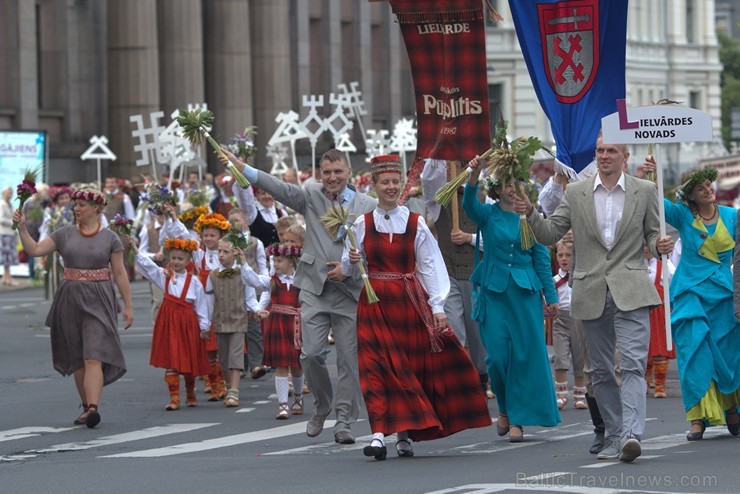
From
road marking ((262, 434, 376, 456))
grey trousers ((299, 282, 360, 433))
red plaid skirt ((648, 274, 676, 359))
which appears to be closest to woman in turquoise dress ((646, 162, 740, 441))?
road marking ((262, 434, 376, 456))

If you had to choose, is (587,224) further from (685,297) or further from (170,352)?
(170,352)

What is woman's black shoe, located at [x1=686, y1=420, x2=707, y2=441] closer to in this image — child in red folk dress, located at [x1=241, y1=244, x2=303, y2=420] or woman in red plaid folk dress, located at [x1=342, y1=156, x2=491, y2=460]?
woman in red plaid folk dress, located at [x1=342, y1=156, x2=491, y2=460]

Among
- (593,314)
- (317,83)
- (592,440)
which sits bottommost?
(592,440)

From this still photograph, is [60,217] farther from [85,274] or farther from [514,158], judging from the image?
[514,158]

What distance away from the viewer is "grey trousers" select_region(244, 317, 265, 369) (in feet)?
59.6

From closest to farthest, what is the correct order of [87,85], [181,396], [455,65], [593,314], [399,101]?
[593,314], [455,65], [181,396], [87,85], [399,101]

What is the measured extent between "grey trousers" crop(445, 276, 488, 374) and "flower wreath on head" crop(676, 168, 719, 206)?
235 cm

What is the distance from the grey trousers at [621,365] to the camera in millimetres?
11539

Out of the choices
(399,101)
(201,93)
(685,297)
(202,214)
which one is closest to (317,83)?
(399,101)

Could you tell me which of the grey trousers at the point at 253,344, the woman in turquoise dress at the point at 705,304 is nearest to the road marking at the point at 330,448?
the woman in turquoise dress at the point at 705,304

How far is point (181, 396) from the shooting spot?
1748 centimetres

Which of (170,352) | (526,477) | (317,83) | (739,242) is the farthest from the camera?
(317,83)

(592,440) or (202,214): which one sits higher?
(202,214)

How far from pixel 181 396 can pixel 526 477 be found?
722 centimetres
